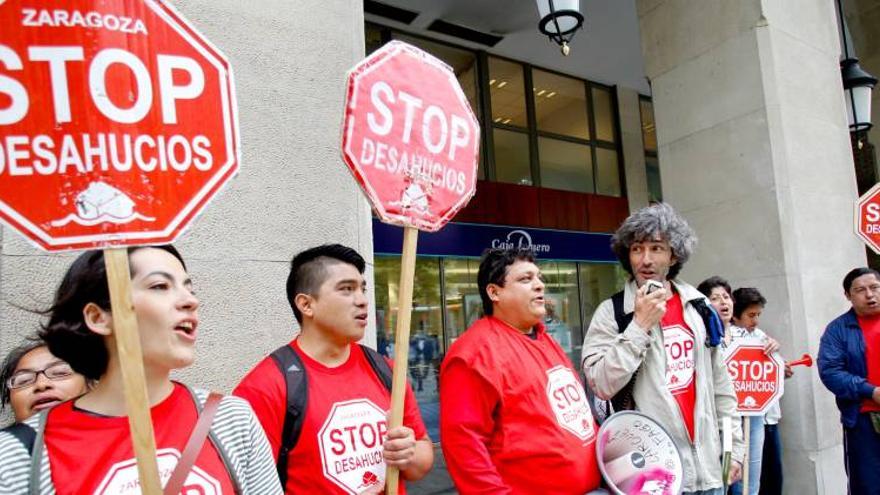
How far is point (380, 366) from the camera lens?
7.58 ft

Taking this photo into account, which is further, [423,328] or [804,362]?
[423,328]

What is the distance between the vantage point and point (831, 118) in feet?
19.7

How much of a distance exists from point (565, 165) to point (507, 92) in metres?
1.88

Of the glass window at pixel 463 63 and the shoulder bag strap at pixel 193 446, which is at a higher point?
the glass window at pixel 463 63

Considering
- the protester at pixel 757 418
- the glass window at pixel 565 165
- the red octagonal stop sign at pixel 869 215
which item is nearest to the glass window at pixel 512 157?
the glass window at pixel 565 165

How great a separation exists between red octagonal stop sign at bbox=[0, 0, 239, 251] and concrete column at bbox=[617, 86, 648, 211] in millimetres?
11912

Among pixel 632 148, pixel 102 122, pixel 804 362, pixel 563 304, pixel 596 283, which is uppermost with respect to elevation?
pixel 632 148

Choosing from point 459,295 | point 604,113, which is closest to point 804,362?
point 459,295

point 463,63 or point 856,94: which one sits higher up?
point 463,63

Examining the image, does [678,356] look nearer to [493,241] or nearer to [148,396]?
[148,396]

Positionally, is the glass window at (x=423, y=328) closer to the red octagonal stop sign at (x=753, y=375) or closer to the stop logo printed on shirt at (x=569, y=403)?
the red octagonal stop sign at (x=753, y=375)

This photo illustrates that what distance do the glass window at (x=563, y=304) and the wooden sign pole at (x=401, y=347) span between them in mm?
9428

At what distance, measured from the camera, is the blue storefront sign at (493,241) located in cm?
896

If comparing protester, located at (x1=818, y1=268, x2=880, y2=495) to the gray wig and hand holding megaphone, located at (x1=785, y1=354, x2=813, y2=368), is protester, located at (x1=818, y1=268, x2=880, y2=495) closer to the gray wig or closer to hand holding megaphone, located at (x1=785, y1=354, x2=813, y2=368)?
hand holding megaphone, located at (x1=785, y1=354, x2=813, y2=368)
